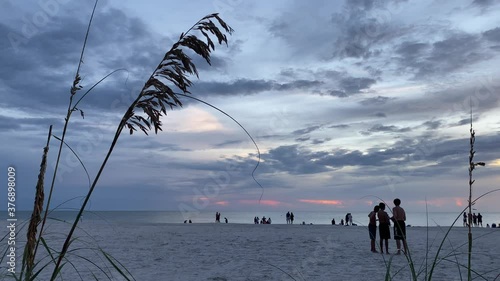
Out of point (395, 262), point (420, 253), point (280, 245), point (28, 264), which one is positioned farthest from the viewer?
point (280, 245)

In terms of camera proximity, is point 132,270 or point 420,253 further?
point 420,253

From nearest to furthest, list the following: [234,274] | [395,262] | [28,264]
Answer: [28,264] → [234,274] → [395,262]

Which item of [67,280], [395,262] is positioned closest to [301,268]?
[395,262]

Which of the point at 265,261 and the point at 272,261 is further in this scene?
the point at 272,261

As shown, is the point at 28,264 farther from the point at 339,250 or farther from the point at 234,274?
the point at 339,250

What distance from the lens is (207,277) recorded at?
1192cm

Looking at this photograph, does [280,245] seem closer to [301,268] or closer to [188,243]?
[188,243]

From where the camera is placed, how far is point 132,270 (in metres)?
13.2

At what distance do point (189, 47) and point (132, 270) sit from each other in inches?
480

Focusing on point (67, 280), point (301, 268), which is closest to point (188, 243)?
point (301, 268)

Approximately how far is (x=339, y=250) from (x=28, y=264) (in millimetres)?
17477

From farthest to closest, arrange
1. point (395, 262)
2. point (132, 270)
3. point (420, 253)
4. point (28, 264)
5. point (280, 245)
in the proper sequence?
point (280, 245)
point (420, 253)
point (395, 262)
point (132, 270)
point (28, 264)

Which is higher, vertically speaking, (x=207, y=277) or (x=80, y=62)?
(x=80, y=62)

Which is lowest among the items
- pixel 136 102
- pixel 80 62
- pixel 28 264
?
pixel 28 264
